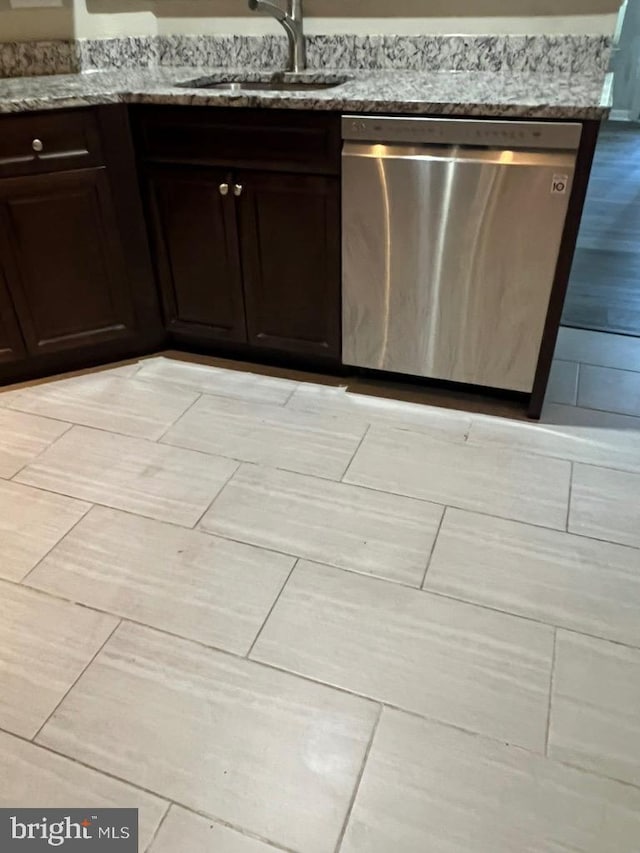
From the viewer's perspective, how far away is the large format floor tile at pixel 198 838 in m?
1.13

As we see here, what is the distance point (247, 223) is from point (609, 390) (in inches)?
52.1

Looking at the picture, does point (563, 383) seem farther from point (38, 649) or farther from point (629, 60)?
point (629, 60)

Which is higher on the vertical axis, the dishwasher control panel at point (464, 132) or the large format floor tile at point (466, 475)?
the dishwasher control panel at point (464, 132)

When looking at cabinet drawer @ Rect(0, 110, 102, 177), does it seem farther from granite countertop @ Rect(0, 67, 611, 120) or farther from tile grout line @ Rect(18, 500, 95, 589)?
tile grout line @ Rect(18, 500, 95, 589)

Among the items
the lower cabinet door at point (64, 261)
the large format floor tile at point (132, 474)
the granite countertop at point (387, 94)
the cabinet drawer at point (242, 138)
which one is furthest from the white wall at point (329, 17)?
the large format floor tile at point (132, 474)

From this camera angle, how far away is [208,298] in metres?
2.38

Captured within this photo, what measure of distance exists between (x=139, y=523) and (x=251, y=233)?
996mm

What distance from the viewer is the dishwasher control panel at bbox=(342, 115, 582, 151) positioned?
173cm

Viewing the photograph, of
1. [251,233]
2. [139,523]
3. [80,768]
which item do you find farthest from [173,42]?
[80,768]

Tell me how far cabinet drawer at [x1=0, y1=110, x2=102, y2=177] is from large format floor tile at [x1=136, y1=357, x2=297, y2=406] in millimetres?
723

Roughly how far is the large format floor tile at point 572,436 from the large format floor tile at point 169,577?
2.71ft

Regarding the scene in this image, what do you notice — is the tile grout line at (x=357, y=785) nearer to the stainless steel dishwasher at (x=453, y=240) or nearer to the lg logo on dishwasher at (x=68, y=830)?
the lg logo on dishwasher at (x=68, y=830)

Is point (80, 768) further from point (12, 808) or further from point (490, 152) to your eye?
point (490, 152)

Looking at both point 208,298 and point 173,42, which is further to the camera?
point 173,42
